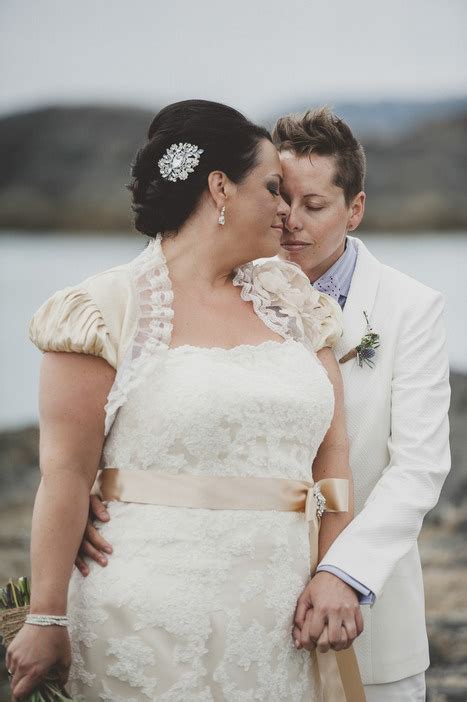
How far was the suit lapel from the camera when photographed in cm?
274

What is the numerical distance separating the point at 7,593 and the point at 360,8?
454 cm

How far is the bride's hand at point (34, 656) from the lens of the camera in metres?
2.17

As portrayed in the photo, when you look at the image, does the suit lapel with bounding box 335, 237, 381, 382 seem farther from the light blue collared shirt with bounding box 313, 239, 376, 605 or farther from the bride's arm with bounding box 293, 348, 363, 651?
the bride's arm with bounding box 293, 348, 363, 651

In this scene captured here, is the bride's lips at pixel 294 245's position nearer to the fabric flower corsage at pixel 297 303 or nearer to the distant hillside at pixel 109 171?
the fabric flower corsage at pixel 297 303

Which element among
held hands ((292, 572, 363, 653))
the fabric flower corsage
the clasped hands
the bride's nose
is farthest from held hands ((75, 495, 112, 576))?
the bride's nose

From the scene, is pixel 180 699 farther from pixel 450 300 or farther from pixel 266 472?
pixel 450 300

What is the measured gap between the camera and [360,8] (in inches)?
234

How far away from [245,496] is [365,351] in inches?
24.5

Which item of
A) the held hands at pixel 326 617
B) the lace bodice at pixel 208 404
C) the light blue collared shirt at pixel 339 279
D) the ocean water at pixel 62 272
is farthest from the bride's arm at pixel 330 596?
the ocean water at pixel 62 272

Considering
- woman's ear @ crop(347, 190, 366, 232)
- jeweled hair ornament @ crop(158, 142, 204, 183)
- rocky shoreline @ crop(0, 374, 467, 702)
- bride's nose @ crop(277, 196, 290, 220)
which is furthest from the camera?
rocky shoreline @ crop(0, 374, 467, 702)

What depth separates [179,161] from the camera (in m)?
2.40

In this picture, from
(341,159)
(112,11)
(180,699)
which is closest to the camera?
(180,699)

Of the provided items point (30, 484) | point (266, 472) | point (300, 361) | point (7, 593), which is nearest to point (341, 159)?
point (300, 361)

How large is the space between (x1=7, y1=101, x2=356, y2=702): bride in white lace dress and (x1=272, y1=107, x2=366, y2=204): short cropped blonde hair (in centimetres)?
48
